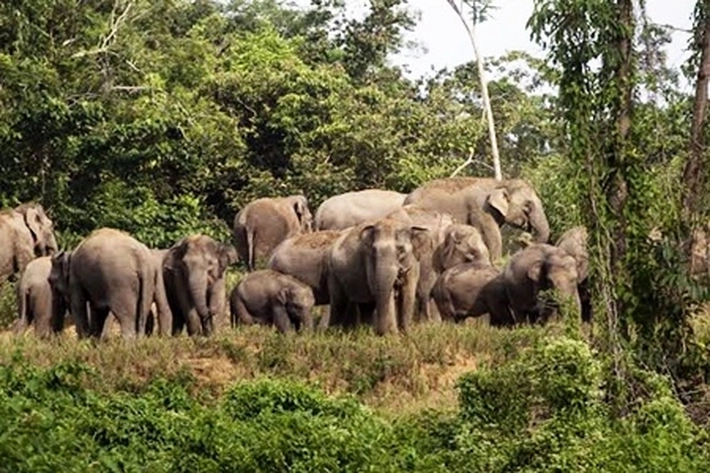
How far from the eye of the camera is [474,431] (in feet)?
39.4

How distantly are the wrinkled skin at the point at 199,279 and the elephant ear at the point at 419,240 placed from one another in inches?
82.8

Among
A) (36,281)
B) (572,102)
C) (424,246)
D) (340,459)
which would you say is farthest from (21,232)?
(340,459)

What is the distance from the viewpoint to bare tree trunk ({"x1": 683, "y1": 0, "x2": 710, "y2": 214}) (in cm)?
1388

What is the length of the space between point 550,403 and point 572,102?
2974 millimetres

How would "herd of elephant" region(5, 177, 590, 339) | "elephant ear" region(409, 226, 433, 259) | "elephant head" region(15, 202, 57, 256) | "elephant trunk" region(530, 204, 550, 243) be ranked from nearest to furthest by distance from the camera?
"herd of elephant" region(5, 177, 590, 339) < "elephant ear" region(409, 226, 433, 259) < "elephant head" region(15, 202, 57, 256) < "elephant trunk" region(530, 204, 550, 243)

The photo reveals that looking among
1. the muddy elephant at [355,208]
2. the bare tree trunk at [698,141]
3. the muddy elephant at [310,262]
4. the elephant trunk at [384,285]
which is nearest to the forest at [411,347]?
the bare tree trunk at [698,141]

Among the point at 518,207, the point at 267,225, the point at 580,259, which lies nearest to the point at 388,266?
the point at 580,259

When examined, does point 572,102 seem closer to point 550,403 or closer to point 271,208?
point 550,403

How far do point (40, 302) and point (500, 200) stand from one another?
633 cm

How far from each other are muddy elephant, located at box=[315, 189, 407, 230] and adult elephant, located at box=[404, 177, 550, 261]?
33.1 inches

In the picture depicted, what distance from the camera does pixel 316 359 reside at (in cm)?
1555

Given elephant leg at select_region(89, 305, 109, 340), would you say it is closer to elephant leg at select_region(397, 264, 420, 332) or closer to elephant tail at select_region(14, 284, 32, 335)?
elephant tail at select_region(14, 284, 32, 335)

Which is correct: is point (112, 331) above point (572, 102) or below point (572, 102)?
below

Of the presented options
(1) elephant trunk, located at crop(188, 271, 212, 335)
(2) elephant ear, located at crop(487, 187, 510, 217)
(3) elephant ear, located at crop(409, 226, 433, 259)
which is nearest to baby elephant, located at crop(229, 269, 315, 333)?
(1) elephant trunk, located at crop(188, 271, 212, 335)
